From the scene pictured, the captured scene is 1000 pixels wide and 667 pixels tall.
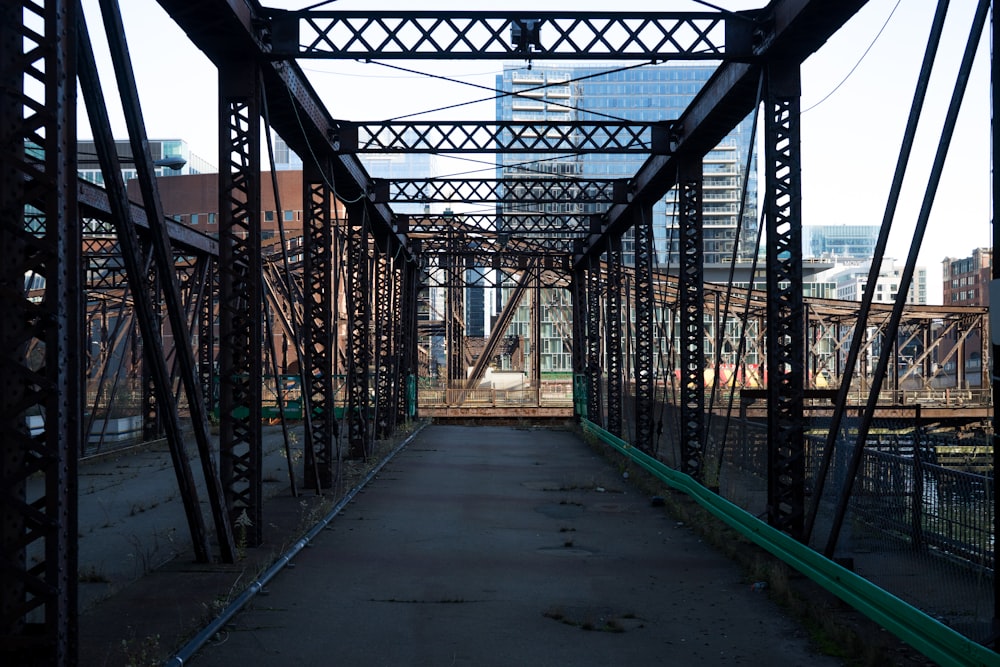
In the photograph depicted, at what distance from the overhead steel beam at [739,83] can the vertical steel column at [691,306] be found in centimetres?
72

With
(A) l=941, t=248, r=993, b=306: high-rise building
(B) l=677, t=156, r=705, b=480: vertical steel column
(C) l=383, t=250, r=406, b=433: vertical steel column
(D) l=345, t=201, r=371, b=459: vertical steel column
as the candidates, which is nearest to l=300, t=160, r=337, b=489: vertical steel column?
(D) l=345, t=201, r=371, b=459: vertical steel column

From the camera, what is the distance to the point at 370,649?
7762mm

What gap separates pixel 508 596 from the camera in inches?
389

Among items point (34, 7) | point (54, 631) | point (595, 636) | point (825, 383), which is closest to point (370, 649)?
point (595, 636)

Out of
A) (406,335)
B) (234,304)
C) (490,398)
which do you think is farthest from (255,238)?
(490,398)

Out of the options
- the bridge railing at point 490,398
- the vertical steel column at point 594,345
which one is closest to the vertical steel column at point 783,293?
the vertical steel column at point 594,345

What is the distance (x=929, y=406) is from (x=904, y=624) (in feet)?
137

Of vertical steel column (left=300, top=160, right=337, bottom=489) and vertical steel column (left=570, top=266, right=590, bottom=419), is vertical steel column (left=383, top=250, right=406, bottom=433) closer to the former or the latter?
vertical steel column (left=570, top=266, right=590, bottom=419)

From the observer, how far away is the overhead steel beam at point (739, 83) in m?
11.4

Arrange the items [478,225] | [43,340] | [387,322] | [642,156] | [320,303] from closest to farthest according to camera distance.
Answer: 1. [43,340]
2. [320,303]
3. [387,322]
4. [478,225]
5. [642,156]

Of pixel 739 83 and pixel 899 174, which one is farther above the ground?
pixel 739 83

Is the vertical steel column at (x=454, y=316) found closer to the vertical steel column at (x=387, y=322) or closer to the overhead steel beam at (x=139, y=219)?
the vertical steel column at (x=387, y=322)

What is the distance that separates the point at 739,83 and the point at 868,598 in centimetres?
814

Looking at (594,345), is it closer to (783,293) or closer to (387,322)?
(387,322)
